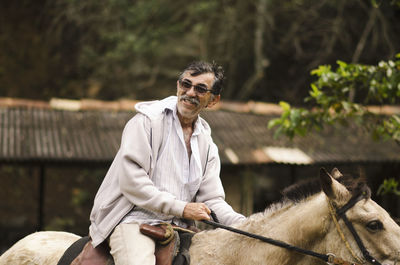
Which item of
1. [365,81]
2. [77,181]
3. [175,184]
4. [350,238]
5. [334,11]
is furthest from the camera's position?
[77,181]

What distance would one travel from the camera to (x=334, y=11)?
13523 mm

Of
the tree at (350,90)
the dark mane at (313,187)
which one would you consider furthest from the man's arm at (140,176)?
the tree at (350,90)

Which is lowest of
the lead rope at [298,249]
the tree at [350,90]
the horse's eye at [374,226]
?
the lead rope at [298,249]

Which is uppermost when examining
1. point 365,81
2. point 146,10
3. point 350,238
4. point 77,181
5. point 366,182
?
point 146,10

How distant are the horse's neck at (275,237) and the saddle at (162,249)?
77mm

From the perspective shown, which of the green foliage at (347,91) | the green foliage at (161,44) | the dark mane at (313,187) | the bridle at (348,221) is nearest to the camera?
the bridle at (348,221)

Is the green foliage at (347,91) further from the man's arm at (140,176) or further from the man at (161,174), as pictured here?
the man's arm at (140,176)

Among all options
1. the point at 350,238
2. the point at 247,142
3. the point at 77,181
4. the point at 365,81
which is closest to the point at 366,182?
the point at 350,238

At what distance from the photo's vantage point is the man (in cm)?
284

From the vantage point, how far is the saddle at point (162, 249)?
2902 millimetres

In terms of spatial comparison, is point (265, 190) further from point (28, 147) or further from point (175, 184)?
point (175, 184)

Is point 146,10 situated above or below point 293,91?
above

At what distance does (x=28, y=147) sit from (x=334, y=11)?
9064 mm

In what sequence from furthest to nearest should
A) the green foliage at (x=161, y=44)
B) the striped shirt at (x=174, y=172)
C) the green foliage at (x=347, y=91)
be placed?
the green foliage at (x=161, y=44)
the green foliage at (x=347, y=91)
the striped shirt at (x=174, y=172)
